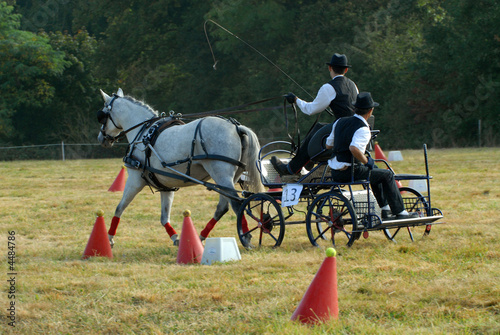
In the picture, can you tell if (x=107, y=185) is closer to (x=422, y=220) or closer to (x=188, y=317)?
(x=422, y=220)

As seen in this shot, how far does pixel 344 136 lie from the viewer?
705 cm

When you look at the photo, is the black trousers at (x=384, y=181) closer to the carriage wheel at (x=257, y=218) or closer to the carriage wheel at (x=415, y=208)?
the carriage wheel at (x=415, y=208)

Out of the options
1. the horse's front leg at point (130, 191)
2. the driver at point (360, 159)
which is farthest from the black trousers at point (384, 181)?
the horse's front leg at point (130, 191)

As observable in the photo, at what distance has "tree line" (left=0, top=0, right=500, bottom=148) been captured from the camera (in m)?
30.8

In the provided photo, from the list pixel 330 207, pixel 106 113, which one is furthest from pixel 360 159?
pixel 106 113

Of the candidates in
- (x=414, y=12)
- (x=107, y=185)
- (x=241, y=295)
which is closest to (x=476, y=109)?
(x=414, y=12)

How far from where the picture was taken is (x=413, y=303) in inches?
200

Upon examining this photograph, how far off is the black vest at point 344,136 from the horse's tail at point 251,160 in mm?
1397

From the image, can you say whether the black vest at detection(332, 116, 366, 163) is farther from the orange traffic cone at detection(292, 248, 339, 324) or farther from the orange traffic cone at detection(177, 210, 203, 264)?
the orange traffic cone at detection(292, 248, 339, 324)

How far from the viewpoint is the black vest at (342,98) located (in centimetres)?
755

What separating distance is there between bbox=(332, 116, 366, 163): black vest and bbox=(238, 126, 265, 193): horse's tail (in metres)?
1.40

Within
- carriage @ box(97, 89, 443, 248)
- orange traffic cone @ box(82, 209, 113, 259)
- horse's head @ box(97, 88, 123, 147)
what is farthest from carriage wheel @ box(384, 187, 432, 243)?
horse's head @ box(97, 88, 123, 147)

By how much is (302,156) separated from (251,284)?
2.35 m

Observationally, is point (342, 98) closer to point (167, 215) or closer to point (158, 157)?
point (158, 157)
